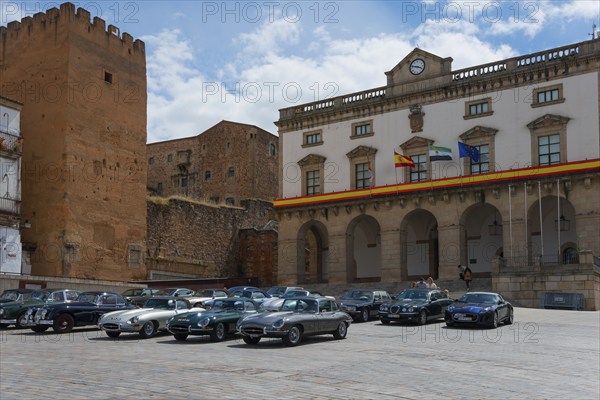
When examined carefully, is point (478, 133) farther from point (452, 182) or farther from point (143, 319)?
point (143, 319)

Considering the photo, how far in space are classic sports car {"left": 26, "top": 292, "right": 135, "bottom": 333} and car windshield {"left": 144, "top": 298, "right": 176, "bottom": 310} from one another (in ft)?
3.78

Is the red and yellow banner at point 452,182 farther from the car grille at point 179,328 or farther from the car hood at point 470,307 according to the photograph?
the car grille at point 179,328

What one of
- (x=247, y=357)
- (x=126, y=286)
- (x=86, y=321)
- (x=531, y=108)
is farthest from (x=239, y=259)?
(x=247, y=357)

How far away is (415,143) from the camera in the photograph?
46.6m

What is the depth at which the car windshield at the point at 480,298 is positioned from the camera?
976 inches

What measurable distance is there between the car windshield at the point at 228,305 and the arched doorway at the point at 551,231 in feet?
78.7

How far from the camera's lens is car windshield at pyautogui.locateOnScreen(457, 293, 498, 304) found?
24781mm

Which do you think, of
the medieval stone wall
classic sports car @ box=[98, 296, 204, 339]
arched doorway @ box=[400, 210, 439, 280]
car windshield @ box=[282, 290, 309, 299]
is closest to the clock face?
arched doorway @ box=[400, 210, 439, 280]

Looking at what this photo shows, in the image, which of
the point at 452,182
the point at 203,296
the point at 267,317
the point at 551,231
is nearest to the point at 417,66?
the point at 452,182

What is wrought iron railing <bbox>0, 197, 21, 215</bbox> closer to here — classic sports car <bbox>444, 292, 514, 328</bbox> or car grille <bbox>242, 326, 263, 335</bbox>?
car grille <bbox>242, 326, 263, 335</bbox>

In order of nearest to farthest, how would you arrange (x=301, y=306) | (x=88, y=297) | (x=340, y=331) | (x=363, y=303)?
(x=301, y=306)
(x=340, y=331)
(x=88, y=297)
(x=363, y=303)

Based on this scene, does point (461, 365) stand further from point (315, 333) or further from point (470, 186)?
point (470, 186)

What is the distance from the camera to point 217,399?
34.3ft

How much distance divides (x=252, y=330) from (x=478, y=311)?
28.4 ft
